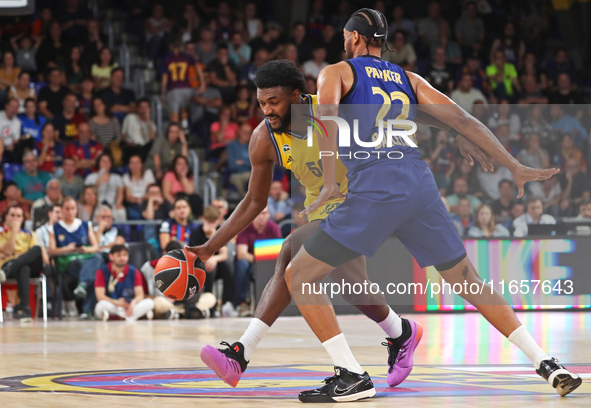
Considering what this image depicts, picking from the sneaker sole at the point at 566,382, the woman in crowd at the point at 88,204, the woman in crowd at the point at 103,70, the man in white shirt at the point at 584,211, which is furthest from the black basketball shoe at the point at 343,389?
the woman in crowd at the point at 103,70

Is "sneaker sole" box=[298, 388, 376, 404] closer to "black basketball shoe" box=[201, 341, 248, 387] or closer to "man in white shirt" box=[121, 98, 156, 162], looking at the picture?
"black basketball shoe" box=[201, 341, 248, 387]

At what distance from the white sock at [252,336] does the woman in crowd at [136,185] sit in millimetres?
8602

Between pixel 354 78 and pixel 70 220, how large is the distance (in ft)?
27.3

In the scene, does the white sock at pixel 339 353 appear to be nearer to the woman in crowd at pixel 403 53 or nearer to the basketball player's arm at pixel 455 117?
the basketball player's arm at pixel 455 117

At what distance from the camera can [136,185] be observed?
13.4 m

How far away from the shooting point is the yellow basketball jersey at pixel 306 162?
4738mm

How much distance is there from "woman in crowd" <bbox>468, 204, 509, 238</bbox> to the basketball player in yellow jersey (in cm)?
691

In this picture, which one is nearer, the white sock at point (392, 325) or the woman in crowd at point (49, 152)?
the white sock at point (392, 325)

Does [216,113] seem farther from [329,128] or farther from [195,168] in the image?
[329,128]

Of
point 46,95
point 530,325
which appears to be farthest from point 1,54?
point 530,325

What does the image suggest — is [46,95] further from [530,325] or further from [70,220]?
[530,325]

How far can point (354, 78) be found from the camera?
436 centimetres

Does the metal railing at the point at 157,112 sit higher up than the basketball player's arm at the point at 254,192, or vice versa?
the metal railing at the point at 157,112

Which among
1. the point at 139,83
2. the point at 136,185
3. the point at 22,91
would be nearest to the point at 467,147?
the point at 136,185
